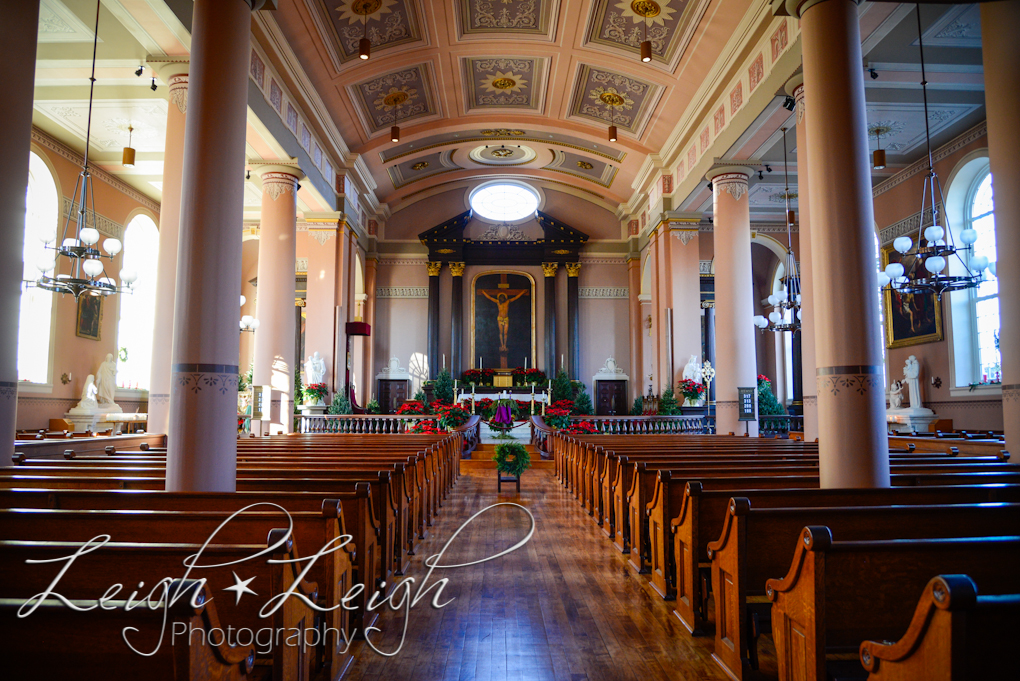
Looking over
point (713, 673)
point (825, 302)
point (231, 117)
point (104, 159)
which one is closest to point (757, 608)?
point (713, 673)

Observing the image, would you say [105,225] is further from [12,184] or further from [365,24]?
[12,184]

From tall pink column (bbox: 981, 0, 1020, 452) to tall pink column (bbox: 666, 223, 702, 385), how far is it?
29.7 ft

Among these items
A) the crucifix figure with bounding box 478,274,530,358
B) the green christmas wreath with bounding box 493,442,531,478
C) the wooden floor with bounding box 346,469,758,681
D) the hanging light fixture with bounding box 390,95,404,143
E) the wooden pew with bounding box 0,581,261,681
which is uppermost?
the hanging light fixture with bounding box 390,95,404,143

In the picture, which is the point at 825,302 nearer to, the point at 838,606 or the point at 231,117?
the point at 838,606

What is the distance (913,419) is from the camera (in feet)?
39.5

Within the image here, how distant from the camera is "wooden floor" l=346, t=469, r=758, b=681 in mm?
2883

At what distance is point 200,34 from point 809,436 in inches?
313

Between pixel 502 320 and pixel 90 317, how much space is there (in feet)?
36.0

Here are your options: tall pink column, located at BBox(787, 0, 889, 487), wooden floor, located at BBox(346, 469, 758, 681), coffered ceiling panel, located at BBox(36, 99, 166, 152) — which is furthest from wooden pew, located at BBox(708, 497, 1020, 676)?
coffered ceiling panel, located at BBox(36, 99, 166, 152)

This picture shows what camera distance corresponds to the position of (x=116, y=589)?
2.12m

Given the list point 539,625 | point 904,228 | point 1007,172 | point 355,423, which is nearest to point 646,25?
point 904,228

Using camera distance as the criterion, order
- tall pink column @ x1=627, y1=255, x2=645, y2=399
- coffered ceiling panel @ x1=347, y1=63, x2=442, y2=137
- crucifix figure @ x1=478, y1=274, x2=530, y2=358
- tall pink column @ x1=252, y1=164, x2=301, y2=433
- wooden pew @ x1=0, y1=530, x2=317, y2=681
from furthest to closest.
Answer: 1. crucifix figure @ x1=478, y1=274, x2=530, y2=358
2. tall pink column @ x1=627, y1=255, x2=645, y2=399
3. coffered ceiling panel @ x1=347, y1=63, x2=442, y2=137
4. tall pink column @ x1=252, y1=164, x2=301, y2=433
5. wooden pew @ x1=0, y1=530, x2=317, y2=681

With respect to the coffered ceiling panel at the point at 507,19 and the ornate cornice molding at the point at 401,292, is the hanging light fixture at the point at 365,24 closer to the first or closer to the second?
the coffered ceiling panel at the point at 507,19

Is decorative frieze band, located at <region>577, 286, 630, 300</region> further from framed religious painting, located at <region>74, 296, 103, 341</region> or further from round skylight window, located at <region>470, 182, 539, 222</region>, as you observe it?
framed religious painting, located at <region>74, 296, 103, 341</region>
